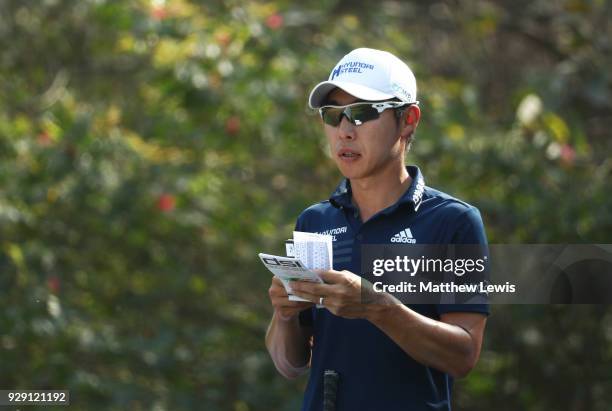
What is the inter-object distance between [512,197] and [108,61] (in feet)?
11.8

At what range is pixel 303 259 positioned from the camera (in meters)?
2.77

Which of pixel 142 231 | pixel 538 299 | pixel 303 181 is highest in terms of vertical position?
pixel 303 181

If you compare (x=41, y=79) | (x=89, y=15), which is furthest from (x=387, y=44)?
(x=41, y=79)

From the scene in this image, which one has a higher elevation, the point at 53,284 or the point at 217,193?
the point at 217,193

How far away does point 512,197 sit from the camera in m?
7.21

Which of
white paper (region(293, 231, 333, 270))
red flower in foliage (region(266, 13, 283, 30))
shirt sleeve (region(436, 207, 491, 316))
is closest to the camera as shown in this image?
white paper (region(293, 231, 333, 270))

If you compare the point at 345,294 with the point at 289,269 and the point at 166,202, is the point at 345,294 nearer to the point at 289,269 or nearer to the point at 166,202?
the point at 289,269

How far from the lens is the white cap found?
3.00m

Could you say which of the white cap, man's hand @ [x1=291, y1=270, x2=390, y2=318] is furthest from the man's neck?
man's hand @ [x1=291, y1=270, x2=390, y2=318]

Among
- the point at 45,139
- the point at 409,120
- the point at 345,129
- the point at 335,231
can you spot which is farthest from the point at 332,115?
the point at 45,139

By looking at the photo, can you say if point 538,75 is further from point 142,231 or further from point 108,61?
point 108,61

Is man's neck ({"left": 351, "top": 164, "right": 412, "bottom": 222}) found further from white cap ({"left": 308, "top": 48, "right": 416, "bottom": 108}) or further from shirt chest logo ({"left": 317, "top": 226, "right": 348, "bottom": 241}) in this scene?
white cap ({"left": 308, "top": 48, "right": 416, "bottom": 108})

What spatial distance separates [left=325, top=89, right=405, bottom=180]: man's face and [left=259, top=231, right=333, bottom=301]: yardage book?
324mm

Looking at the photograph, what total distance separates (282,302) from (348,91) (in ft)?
1.98
